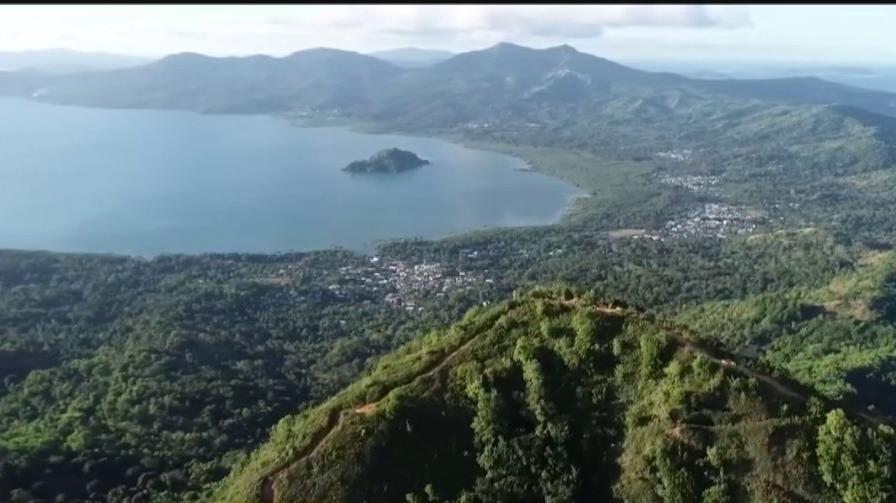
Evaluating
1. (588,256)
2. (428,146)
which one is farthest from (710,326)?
(428,146)

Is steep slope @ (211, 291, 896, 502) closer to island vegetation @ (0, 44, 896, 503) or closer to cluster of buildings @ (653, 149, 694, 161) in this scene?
island vegetation @ (0, 44, 896, 503)

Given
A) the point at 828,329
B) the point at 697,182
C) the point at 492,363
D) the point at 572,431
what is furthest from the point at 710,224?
the point at 572,431

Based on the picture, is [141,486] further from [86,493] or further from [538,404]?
[538,404]

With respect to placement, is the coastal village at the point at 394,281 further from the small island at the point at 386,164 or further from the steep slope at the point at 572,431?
the small island at the point at 386,164

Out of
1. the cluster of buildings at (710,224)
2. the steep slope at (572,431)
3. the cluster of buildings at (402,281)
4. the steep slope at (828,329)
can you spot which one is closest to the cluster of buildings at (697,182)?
the cluster of buildings at (710,224)

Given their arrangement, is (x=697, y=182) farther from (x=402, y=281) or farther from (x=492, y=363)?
(x=492, y=363)
